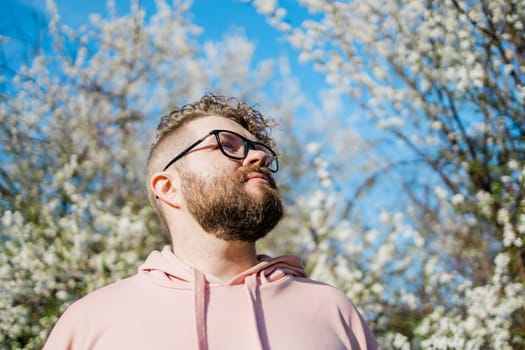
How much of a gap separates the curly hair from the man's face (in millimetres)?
240

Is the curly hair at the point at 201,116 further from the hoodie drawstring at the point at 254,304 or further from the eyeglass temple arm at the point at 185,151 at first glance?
the hoodie drawstring at the point at 254,304

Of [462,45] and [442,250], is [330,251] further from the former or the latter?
[462,45]

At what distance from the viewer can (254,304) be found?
5.65 feet

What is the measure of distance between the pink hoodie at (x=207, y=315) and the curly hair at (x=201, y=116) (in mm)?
451

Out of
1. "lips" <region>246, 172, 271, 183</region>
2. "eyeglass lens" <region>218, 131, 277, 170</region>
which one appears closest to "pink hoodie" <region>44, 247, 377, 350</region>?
"lips" <region>246, 172, 271, 183</region>

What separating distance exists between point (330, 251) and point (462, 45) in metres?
2.26

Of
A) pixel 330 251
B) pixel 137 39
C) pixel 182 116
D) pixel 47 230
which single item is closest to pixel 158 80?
pixel 137 39

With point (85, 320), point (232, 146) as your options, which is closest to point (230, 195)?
point (232, 146)

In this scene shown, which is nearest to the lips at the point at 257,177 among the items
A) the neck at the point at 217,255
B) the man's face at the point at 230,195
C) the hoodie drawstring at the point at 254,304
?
the man's face at the point at 230,195

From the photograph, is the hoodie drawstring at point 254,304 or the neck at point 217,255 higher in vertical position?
the neck at point 217,255

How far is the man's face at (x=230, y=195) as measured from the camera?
1.84 m

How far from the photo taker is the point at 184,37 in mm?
9328

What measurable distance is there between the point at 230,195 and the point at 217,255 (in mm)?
219

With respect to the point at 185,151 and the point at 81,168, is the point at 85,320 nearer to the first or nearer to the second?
the point at 185,151
